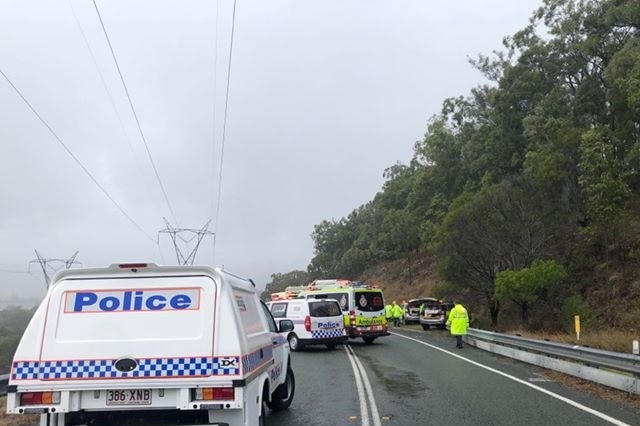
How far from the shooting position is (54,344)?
19.6 feet

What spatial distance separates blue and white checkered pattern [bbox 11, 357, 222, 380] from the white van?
15.3 metres

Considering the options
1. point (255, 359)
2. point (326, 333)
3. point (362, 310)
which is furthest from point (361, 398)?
point (362, 310)

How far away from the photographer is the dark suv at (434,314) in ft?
112

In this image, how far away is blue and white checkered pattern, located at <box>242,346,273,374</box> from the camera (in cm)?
602

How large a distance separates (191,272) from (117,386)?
50.7 inches

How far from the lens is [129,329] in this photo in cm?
609

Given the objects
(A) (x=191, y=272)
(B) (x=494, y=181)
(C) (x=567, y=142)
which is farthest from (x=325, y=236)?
(A) (x=191, y=272)

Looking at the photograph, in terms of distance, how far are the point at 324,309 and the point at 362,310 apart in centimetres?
331

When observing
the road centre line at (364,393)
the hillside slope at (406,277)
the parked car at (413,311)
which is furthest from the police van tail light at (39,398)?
the hillside slope at (406,277)

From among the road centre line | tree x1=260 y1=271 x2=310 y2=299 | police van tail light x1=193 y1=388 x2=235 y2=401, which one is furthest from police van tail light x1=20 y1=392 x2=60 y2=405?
tree x1=260 y1=271 x2=310 y2=299

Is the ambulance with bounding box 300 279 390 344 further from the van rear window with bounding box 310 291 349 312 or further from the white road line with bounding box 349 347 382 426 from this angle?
the white road line with bounding box 349 347 382 426

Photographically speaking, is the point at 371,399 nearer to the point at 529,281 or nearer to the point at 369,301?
the point at 369,301

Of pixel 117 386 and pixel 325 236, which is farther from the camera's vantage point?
pixel 325 236

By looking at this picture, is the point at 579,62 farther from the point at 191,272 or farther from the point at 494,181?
the point at 191,272
